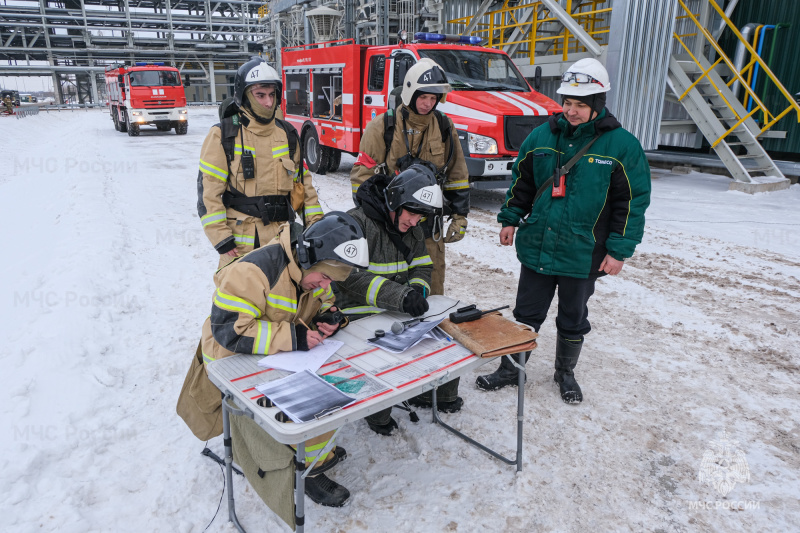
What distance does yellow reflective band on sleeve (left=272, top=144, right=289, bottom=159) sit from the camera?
3449 millimetres

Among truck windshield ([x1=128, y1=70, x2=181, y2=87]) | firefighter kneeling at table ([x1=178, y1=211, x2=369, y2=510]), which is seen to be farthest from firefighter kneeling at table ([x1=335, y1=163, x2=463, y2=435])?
truck windshield ([x1=128, y1=70, x2=181, y2=87])

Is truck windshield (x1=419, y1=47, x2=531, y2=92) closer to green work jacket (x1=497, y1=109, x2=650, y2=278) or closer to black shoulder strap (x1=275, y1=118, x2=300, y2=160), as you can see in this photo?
black shoulder strap (x1=275, y1=118, x2=300, y2=160)

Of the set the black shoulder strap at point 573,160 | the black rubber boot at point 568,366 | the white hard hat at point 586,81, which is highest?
the white hard hat at point 586,81

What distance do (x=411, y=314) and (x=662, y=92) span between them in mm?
9898

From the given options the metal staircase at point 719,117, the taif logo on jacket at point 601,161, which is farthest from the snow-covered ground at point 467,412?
the metal staircase at point 719,117

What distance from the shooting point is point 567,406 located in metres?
3.43

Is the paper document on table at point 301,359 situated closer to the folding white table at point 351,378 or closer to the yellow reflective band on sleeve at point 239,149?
the folding white table at point 351,378

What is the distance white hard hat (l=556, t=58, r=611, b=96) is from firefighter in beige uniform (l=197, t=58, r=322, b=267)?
173 cm

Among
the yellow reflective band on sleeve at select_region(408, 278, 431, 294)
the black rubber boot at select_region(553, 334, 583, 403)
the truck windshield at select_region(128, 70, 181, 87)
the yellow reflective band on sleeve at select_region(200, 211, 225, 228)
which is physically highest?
the truck windshield at select_region(128, 70, 181, 87)

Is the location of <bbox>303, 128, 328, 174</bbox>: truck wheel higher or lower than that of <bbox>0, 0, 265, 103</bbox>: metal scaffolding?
lower

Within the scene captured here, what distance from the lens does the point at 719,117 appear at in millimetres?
11141

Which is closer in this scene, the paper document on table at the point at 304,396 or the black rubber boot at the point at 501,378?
the paper document on table at the point at 304,396

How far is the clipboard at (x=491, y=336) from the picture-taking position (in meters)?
2.39

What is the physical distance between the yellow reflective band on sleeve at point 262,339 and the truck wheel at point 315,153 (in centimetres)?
938
